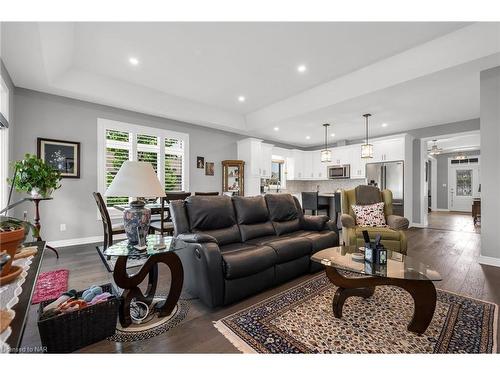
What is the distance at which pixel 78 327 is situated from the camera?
1.54 metres

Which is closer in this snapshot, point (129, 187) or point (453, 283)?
point (129, 187)

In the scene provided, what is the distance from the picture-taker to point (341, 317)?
195 cm

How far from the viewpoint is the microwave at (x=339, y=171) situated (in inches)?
291

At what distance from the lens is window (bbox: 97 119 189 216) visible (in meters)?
4.64

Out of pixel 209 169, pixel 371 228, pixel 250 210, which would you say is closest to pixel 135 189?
pixel 250 210

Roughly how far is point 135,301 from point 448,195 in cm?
1282

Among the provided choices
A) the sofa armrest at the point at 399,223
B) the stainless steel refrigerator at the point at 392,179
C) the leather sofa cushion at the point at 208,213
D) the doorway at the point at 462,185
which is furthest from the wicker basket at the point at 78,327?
the doorway at the point at 462,185

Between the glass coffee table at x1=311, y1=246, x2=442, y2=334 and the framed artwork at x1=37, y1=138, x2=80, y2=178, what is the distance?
4422 mm

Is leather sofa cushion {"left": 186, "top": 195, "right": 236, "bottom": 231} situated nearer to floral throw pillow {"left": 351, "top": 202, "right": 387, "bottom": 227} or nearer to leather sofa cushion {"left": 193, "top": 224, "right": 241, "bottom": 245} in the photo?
leather sofa cushion {"left": 193, "top": 224, "right": 241, "bottom": 245}

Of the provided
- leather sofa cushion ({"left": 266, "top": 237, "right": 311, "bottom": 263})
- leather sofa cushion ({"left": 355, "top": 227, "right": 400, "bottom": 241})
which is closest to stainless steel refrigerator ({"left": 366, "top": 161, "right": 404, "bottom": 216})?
leather sofa cushion ({"left": 355, "top": 227, "right": 400, "bottom": 241})

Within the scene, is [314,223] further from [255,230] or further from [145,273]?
[145,273]

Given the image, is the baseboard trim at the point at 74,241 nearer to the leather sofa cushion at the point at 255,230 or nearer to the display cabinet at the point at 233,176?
the display cabinet at the point at 233,176
